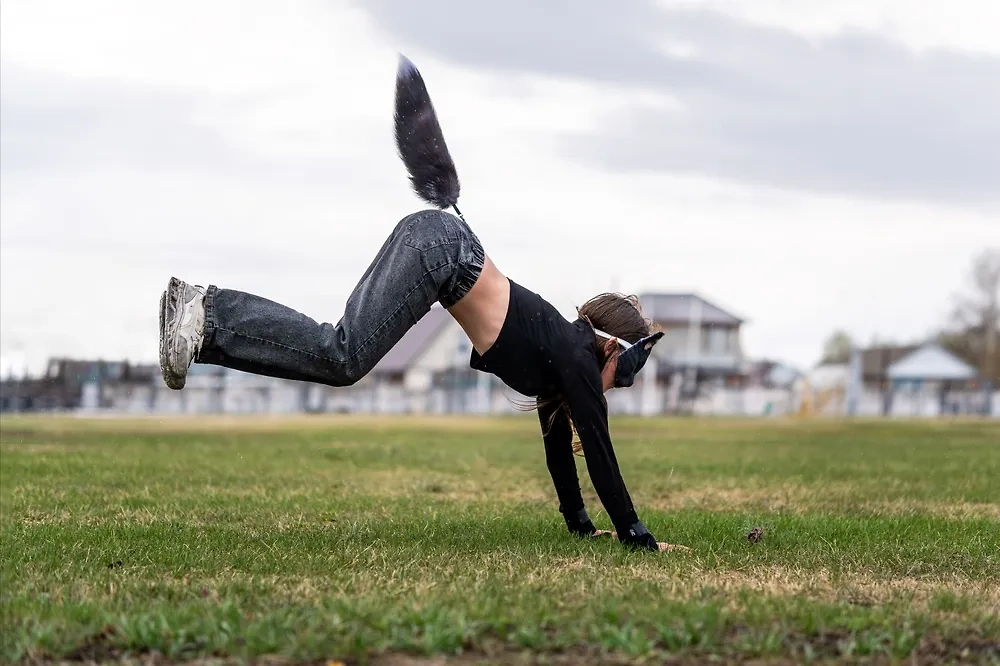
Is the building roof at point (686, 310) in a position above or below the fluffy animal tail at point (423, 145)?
above

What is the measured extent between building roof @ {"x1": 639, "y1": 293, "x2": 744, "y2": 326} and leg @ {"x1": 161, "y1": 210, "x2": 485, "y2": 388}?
69803mm

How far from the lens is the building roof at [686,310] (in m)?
75.9

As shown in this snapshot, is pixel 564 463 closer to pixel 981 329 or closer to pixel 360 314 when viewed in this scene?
pixel 360 314

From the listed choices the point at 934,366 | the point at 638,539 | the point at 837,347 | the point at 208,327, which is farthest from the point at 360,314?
the point at 837,347

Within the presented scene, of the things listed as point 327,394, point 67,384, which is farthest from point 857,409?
point 67,384

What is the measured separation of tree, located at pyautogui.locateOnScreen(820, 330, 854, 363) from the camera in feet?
376

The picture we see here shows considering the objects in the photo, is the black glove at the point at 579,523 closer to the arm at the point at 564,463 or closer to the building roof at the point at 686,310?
the arm at the point at 564,463

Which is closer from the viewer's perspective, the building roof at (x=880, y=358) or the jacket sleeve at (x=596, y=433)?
the jacket sleeve at (x=596, y=433)

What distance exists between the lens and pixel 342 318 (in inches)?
221

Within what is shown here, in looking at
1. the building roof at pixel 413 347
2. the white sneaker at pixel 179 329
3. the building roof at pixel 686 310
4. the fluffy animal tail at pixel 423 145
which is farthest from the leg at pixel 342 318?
the building roof at pixel 413 347

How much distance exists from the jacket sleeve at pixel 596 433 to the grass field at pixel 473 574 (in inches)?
7.7

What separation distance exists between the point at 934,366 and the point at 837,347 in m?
44.0

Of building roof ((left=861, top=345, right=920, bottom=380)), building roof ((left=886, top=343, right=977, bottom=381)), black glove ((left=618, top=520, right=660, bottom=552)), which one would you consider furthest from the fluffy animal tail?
building roof ((left=861, top=345, right=920, bottom=380))

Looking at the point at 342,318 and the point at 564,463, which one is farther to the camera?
the point at 564,463
